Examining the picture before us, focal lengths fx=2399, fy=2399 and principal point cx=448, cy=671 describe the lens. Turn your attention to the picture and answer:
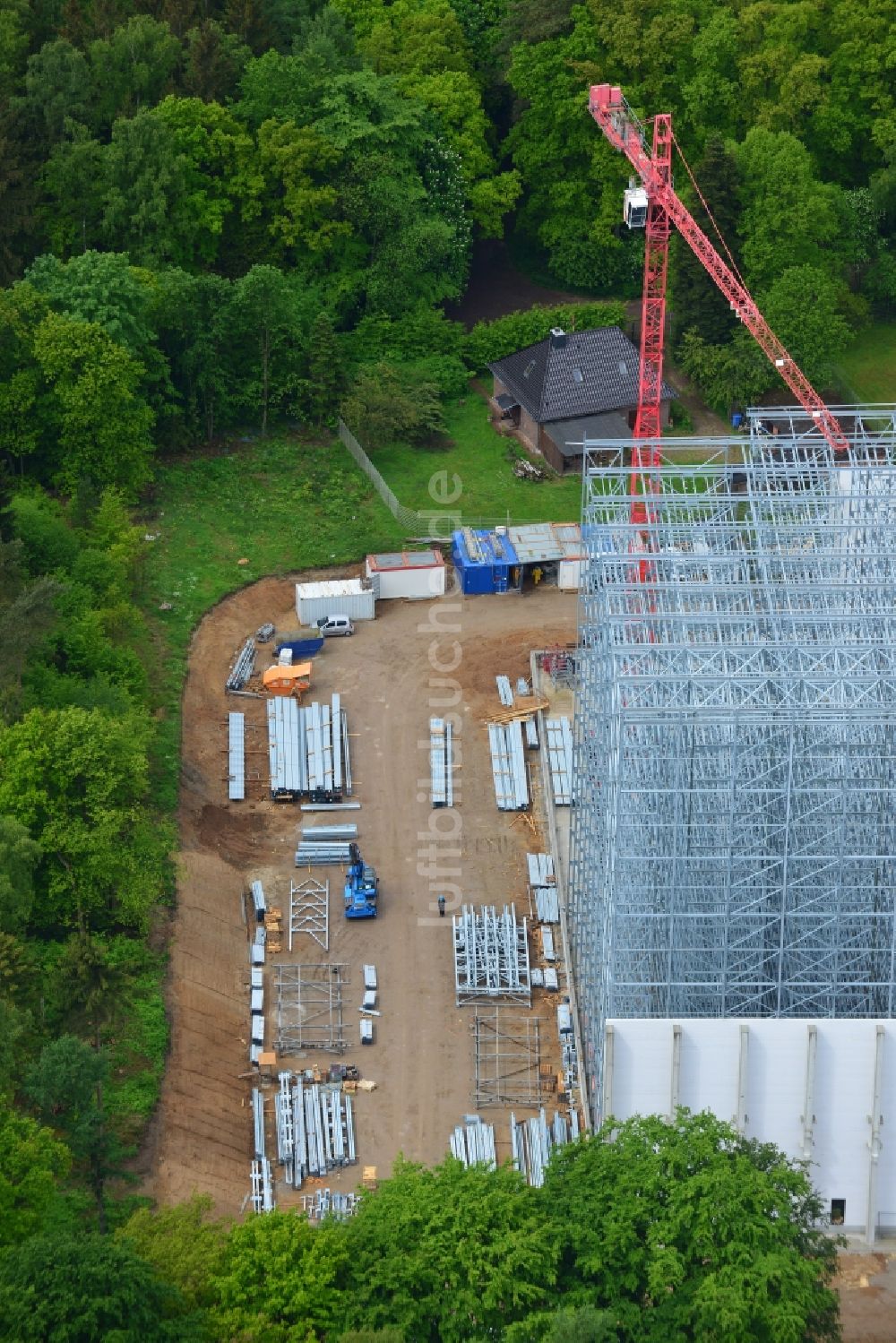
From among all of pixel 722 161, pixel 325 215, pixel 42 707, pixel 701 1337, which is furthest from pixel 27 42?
pixel 701 1337

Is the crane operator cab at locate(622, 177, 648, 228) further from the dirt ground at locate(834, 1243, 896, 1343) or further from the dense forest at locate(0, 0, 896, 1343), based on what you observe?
the dirt ground at locate(834, 1243, 896, 1343)

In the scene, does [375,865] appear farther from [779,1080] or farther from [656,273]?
[656,273]

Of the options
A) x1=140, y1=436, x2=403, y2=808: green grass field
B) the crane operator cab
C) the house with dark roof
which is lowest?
x1=140, y1=436, x2=403, y2=808: green grass field

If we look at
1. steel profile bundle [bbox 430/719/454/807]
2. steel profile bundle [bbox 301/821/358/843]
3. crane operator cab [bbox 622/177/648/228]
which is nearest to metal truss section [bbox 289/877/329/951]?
steel profile bundle [bbox 301/821/358/843]

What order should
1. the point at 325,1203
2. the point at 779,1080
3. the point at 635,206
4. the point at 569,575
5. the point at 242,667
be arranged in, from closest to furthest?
the point at 779,1080, the point at 325,1203, the point at 242,667, the point at 569,575, the point at 635,206

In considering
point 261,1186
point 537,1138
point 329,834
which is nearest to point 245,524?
point 329,834

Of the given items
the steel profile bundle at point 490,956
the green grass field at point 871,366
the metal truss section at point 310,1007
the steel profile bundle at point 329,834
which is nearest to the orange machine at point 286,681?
the steel profile bundle at point 329,834
